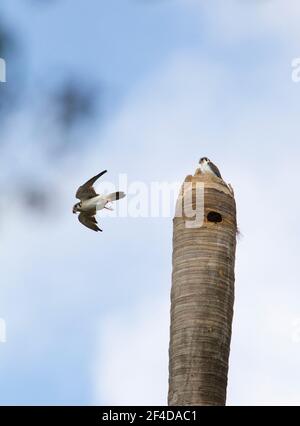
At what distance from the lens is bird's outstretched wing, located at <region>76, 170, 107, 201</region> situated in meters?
56.8

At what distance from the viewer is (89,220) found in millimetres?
57156

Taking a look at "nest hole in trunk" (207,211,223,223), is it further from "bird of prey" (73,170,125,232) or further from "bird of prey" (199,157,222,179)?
"bird of prey" (73,170,125,232)

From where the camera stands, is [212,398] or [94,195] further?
[94,195]

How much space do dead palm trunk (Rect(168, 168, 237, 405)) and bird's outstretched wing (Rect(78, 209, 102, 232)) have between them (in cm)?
259

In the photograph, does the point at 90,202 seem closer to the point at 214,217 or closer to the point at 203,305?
the point at 214,217

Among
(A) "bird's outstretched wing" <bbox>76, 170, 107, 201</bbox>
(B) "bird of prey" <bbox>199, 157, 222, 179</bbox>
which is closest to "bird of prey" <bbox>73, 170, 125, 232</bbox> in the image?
(A) "bird's outstretched wing" <bbox>76, 170, 107, 201</bbox>

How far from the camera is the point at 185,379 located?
53344 mm

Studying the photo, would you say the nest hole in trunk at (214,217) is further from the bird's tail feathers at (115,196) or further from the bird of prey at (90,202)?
the bird of prey at (90,202)

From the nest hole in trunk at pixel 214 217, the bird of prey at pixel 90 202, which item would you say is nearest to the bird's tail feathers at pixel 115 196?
the bird of prey at pixel 90 202
